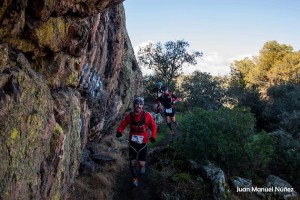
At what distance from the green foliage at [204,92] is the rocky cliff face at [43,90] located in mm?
20534

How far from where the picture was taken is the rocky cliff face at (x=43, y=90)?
4801 millimetres

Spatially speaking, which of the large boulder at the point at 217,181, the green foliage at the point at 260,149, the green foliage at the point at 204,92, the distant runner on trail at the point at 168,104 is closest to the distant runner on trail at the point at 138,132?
the large boulder at the point at 217,181

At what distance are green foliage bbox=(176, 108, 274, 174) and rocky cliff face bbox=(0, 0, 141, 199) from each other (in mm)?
4401

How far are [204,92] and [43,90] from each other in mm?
26285

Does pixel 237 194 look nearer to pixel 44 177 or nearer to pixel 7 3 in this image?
pixel 44 177

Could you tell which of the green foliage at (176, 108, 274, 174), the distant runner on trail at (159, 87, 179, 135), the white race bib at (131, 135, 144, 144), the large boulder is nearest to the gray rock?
the large boulder

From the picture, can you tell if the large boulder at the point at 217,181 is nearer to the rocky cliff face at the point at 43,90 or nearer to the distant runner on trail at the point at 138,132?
the distant runner on trail at the point at 138,132

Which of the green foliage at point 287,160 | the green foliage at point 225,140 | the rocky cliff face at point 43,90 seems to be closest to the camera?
the rocky cliff face at point 43,90

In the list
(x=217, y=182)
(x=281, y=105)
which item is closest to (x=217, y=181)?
(x=217, y=182)

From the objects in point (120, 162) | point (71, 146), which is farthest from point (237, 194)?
point (71, 146)

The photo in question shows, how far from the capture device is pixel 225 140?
38.7ft

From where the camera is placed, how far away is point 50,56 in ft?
24.7

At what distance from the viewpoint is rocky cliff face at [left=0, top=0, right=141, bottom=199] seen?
189 inches

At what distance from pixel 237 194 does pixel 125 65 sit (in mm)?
10481
